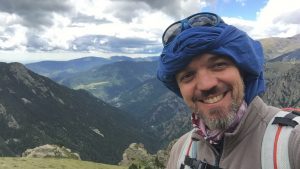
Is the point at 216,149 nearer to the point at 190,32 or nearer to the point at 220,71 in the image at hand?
the point at 220,71

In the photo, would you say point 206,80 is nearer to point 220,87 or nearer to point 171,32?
point 220,87

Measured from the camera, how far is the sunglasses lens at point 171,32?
481 centimetres

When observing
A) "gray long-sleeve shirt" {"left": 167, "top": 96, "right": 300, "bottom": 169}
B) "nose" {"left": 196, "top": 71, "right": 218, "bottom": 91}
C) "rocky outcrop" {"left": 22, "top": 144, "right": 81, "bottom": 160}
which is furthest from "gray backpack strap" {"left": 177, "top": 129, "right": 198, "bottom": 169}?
"rocky outcrop" {"left": 22, "top": 144, "right": 81, "bottom": 160}

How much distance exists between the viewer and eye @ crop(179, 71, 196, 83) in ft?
15.1

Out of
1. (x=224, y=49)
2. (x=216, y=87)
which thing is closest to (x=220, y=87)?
(x=216, y=87)

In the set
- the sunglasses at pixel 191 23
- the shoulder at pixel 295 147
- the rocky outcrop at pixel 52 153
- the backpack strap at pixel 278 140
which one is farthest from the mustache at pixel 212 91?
the rocky outcrop at pixel 52 153

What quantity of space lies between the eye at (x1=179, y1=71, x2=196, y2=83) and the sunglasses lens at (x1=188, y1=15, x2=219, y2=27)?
1.91 ft

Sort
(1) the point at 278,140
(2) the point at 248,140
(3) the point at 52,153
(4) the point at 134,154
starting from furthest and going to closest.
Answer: (4) the point at 134,154 → (3) the point at 52,153 → (2) the point at 248,140 → (1) the point at 278,140

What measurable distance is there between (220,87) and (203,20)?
2.88ft

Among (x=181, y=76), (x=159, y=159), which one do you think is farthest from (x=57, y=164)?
(x=181, y=76)

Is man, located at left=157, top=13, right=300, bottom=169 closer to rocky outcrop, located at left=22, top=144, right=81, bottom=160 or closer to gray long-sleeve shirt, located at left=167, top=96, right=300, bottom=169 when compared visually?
gray long-sleeve shirt, located at left=167, top=96, right=300, bottom=169

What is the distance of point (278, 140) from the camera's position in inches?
144

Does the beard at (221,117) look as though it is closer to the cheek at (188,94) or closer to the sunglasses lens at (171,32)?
the cheek at (188,94)

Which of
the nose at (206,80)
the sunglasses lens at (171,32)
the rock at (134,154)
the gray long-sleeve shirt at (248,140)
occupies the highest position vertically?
the sunglasses lens at (171,32)
